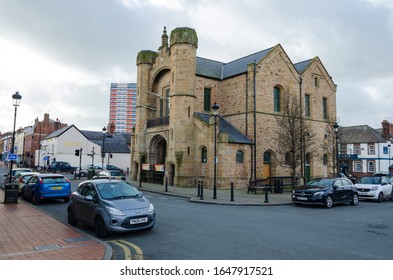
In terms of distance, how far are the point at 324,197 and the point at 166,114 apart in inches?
776

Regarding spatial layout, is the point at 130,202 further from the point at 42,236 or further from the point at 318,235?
the point at 318,235

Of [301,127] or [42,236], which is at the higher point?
[301,127]

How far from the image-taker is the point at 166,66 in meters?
29.1

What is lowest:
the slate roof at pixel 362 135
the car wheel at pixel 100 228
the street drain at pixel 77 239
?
the street drain at pixel 77 239

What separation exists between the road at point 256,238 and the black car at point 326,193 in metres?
2.85

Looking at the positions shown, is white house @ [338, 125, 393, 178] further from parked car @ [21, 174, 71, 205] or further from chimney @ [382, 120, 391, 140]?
parked car @ [21, 174, 71, 205]

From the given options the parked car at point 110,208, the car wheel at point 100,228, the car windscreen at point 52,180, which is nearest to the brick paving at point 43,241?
the car wheel at point 100,228

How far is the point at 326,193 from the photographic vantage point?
1444 centimetres

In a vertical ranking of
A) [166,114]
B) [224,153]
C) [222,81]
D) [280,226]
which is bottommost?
[280,226]

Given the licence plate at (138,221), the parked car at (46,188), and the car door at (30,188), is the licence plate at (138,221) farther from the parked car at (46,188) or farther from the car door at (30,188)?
the car door at (30,188)

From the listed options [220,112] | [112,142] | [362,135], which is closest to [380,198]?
[220,112]

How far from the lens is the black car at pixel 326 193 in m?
14.4
